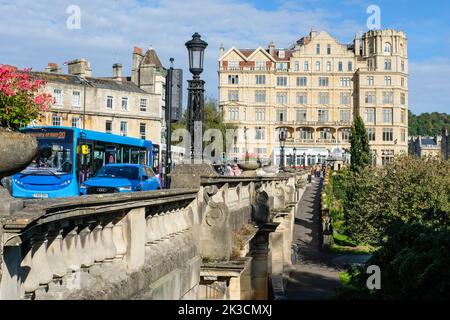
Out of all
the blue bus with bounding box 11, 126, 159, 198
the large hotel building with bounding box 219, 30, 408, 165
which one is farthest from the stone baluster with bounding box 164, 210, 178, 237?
the large hotel building with bounding box 219, 30, 408, 165

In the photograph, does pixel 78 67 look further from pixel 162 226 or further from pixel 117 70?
pixel 162 226

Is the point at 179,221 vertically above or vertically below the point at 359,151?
below

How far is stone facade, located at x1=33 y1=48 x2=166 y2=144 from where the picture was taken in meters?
59.3

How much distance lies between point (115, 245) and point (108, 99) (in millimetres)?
57973

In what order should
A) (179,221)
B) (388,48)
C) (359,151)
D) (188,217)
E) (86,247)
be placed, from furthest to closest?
1. (388,48)
2. (359,151)
3. (188,217)
4. (179,221)
5. (86,247)

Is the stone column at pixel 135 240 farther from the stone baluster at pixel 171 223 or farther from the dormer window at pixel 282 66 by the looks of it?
the dormer window at pixel 282 66

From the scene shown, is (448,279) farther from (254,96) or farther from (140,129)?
(254,96)

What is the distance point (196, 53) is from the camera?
13.7m

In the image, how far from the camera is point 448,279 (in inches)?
363

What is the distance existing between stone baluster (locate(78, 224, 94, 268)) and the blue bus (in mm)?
13394

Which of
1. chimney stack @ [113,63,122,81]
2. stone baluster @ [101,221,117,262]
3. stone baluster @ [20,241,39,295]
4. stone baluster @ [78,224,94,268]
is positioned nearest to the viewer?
stone baluster @ [20,241,39,295]

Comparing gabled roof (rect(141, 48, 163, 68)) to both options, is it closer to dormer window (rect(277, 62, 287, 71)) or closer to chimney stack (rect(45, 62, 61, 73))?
chimney stack (rect(45, 62, 61, 73))

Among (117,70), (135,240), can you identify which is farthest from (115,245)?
(117,70)
